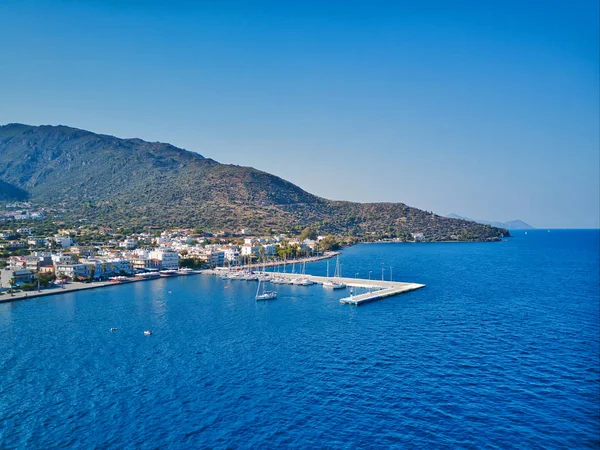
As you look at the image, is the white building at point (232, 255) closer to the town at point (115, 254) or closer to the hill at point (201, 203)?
the town at point (115, 254)

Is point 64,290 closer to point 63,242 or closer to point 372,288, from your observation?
point 372,288

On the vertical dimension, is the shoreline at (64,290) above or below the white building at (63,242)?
below

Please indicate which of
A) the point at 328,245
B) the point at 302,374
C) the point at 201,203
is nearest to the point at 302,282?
Answer: the point at 302,374

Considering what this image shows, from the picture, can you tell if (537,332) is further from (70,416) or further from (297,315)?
(70,416)

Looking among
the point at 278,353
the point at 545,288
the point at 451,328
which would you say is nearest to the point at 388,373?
the point at 278,353

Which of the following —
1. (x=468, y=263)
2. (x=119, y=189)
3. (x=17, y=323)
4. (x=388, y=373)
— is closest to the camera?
(x=388, y=373)

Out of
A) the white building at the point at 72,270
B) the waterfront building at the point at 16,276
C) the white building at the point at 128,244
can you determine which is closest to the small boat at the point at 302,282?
the white building at the point at 72,270

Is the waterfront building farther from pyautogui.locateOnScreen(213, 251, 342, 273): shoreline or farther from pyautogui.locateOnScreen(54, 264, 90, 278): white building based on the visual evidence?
pyautogui.locateOnScreen(213, 251, 342, 273): shoreline
